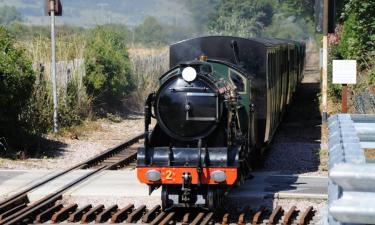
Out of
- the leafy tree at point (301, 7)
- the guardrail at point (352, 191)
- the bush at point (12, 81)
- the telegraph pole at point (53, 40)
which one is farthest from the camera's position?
the leafy tree at point (301, 7)

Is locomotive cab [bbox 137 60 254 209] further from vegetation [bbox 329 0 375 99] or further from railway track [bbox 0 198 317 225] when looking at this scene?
vegetation [bbox 329 0 375 99]

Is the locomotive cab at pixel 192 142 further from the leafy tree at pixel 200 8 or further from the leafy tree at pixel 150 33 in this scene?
the leafy tree at pixel 200 8

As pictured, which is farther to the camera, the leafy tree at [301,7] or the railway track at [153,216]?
the leafy tree at [301,7]

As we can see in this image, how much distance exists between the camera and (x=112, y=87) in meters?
26.0

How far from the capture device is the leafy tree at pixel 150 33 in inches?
3979

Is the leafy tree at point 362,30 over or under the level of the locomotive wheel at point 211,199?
over

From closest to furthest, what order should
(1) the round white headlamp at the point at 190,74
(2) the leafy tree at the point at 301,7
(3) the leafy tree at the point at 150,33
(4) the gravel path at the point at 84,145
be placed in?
1. (1) the round white headlamp at the point at 190,74
2. (4) the gravel path at the point at 84,145
3. (2) the leafy tree at the point at 301,7
4. (3) the leafy tree at the point at 150,33

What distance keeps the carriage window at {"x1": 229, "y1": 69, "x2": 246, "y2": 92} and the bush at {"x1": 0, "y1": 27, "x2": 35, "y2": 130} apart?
5.96 m

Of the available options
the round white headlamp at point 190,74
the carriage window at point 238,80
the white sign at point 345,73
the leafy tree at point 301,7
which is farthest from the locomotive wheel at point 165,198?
the leafy tree at point 301,7

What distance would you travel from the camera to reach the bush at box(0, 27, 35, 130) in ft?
50.9

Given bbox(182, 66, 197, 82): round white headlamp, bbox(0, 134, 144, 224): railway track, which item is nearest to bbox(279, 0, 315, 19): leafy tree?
bbox(0, 134, 144, 224): railway track

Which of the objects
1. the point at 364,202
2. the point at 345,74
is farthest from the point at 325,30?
the point at 364,202

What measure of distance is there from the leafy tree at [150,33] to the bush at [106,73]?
230 ft

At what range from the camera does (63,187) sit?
12164 millimetres
